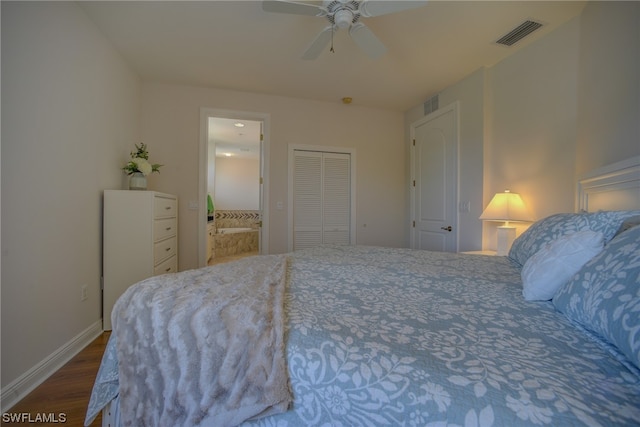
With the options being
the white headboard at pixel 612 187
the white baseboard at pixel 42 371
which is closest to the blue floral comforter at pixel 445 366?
the white baseboard at pixel 42 371

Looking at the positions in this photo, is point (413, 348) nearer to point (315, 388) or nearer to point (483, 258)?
point (315, 388)

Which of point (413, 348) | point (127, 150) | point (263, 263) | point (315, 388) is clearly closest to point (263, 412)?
point (315, 388)

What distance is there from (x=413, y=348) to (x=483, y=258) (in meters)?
1.35

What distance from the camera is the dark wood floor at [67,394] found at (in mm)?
1300

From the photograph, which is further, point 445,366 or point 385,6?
point 385,6

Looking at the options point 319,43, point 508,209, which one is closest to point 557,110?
point 508,209

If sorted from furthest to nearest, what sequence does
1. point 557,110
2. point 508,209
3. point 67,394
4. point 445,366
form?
point 508,209
point 557,110
point 67,394
point 445,366

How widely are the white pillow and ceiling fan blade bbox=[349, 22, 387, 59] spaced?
1683mm

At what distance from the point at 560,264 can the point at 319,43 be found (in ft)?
6.44

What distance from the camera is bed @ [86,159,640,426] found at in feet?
1.61

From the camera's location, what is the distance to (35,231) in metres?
1.53

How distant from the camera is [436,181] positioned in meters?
3.31

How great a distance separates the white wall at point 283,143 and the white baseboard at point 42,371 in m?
1.24

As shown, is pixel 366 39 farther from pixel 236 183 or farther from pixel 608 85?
pixel 236 183
